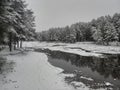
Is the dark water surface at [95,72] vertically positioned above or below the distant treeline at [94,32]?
below

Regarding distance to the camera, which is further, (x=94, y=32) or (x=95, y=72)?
(x=94, y=32)

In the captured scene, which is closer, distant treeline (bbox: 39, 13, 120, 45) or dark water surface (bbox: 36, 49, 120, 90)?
dark water surface (bbox: 36, 49, 120, 90)

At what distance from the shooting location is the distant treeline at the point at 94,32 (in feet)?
175

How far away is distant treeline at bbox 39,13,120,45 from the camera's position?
2105 inches

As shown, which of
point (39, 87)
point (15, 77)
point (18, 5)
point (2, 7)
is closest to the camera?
point (39, 87)

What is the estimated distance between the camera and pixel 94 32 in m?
68.3

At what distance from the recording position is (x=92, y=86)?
9641mm

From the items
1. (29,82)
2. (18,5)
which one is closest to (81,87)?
(29,82)

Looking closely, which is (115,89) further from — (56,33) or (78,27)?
(56,33)

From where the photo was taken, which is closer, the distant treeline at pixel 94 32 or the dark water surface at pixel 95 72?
the dark water surface at pixel 95 72

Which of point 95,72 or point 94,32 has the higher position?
point 94,32

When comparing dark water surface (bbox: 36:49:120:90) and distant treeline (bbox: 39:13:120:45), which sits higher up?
distant treeline (bbox: 39:13:120:45)

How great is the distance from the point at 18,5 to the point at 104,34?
41.2m

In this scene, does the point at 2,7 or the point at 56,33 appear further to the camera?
the point at 56,33
